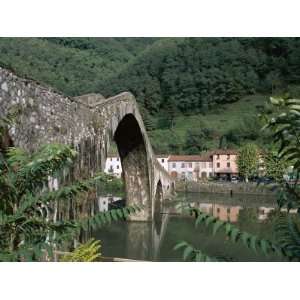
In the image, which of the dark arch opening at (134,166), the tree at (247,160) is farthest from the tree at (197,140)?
the dark arch opening at (134,166)

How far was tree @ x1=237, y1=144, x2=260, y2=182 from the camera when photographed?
543 cm

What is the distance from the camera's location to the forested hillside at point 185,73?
5.07 metres

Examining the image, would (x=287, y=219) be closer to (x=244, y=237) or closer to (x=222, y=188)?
(x=244, y=237)

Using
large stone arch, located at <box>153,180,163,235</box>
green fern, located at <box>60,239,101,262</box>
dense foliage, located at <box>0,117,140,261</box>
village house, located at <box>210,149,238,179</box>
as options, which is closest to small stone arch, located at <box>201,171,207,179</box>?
village house, located at <box>210,149,238,179</box>

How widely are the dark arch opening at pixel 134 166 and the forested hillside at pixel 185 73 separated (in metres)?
4.47

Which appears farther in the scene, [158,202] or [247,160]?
[158,202]

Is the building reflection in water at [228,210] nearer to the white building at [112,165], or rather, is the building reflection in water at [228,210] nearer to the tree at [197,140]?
the tree at [197,140]

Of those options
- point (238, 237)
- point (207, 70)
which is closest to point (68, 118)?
point (207, 70)

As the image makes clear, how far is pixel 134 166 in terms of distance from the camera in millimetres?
14000

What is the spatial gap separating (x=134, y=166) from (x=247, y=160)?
27.0 ft

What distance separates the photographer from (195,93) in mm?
6754

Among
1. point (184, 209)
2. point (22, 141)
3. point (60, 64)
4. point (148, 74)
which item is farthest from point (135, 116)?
point (184, 209)

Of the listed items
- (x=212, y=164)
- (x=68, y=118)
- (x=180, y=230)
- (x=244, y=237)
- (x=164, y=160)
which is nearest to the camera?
(x=244, y=237)

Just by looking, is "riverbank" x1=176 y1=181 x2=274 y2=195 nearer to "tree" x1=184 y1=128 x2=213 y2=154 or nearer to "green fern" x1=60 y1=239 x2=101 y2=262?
"tree" x1=184 y1=128 x2=213 y2=154
